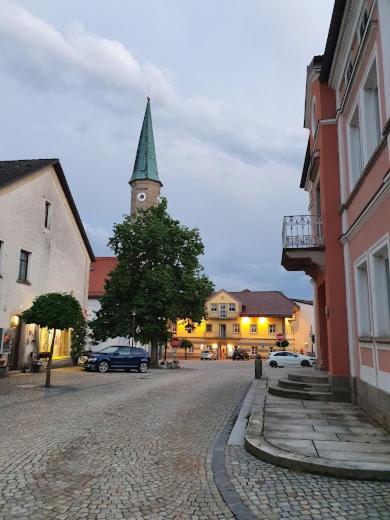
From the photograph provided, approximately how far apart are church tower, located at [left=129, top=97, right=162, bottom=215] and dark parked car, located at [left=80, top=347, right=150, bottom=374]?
4432 cm

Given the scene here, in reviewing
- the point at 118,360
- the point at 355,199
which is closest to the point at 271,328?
the point at 118,360

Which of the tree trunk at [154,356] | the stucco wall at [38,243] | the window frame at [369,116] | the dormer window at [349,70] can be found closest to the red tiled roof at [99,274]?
the tree trunk at [154,356]

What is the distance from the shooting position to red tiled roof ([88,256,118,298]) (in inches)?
1801

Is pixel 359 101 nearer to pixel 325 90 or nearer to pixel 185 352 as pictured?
pixel 325 90

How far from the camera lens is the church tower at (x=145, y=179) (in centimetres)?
6988

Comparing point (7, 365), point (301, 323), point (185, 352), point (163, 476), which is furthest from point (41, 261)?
point (301, 323)

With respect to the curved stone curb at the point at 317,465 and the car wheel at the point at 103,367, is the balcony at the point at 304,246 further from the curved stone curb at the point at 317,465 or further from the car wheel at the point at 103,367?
the car wheel at the point at 103,367

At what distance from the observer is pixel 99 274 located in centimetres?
4819

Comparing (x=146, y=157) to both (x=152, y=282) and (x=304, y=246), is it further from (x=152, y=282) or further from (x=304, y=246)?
(x=304, y=246)

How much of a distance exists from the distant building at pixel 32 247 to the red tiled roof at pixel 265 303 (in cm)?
3945

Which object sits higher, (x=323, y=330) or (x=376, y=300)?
(x=376, y=300)

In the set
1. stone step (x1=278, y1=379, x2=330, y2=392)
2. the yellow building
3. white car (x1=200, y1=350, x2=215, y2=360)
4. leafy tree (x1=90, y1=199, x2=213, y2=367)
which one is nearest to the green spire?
the yellow building

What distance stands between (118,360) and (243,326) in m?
41.1

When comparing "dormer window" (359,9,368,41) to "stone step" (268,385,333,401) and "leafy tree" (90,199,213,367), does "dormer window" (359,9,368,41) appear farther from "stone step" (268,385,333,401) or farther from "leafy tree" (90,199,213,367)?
"leafy tree" (90,199,213,367)
